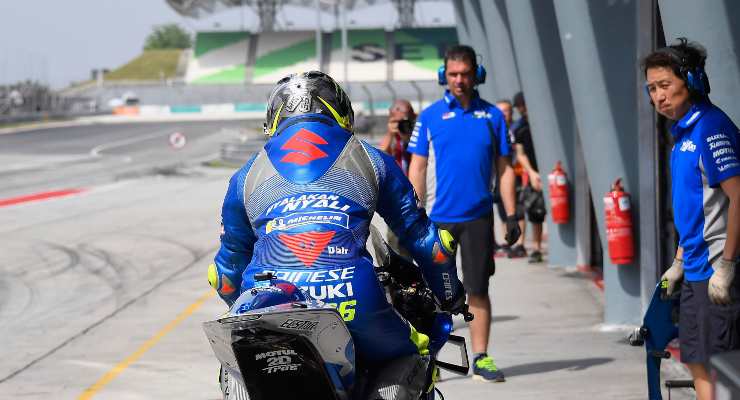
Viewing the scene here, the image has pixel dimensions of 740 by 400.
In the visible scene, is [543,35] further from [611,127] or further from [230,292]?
[230,292]

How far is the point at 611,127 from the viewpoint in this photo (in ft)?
31.9

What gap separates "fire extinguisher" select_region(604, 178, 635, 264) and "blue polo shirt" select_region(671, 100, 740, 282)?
4.03m

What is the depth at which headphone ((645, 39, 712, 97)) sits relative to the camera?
5.31m

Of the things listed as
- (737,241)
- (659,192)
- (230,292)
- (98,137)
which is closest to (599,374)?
(659,192)

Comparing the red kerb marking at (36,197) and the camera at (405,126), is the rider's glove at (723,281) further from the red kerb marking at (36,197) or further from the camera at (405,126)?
the red kerb marking at (36,197)

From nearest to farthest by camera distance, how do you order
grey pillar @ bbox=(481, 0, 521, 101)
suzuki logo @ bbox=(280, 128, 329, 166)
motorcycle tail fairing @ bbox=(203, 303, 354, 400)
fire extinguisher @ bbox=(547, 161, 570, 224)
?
1. motorcycle tail fairing @ bbox=(203, 303, 354, 400)
2. suzuki logo @ bbox=(280, 128, 329, 166)
3. fire extinguisher @ bbox=(547, 161, 570, 224)
4. grey pillar @ bbox=(481, 0, 521, 101)

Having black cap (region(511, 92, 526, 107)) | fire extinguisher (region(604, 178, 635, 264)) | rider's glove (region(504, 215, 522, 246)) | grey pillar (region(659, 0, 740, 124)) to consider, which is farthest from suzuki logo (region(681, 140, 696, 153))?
black cap (region(511, 92, 526, 107))

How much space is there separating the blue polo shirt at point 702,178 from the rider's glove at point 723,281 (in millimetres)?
143

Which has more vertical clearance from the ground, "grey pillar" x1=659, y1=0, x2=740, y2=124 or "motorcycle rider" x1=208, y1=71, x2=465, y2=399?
"grey pillar" x1=659, y1=0, x2=740, y2=124

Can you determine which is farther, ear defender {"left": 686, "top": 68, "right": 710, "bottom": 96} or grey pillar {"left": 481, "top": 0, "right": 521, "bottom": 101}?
grey pillar {"left": 481, "top": 0, "right": 521, "bottom": 101}

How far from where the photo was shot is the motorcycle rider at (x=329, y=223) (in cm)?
396

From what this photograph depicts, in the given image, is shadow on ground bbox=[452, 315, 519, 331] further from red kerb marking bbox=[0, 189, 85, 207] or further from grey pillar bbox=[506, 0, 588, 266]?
red kerb marking bbox=[0, 189, 85, 207]

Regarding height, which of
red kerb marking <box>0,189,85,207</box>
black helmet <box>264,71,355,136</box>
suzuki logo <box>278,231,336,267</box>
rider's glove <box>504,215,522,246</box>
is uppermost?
black helmet <box>264,71,355,136</box>

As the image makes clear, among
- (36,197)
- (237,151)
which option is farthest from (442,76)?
(237,151)
